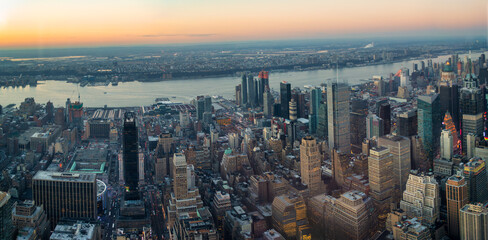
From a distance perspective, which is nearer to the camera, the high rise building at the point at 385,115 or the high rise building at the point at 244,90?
the high rise building at the point at 385,115

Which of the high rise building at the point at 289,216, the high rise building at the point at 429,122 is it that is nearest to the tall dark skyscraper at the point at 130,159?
the high rise building at the point at 289,216

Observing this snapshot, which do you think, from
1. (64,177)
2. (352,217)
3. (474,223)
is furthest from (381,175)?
(64,177)

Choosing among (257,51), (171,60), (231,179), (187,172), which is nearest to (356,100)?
(231,179)

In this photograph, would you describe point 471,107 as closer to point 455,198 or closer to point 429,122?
point 429,122

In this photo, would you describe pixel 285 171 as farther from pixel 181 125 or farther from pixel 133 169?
pixel 181 125

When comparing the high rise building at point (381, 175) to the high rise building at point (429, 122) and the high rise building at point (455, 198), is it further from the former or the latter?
the high rise building at point (429, 122)

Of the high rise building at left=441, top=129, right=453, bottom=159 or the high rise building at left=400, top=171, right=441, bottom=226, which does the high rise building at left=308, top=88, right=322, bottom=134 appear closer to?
the high rise building at left=441, top=129, right=453, bottom=159
